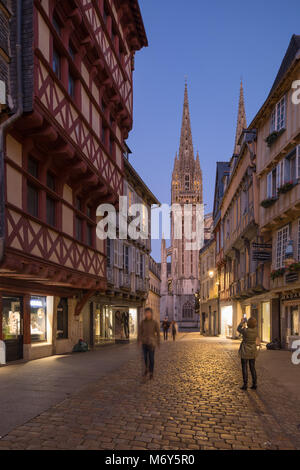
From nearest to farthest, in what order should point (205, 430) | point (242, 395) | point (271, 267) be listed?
point (205, 430) → point (242, 395) → point (271, 267)

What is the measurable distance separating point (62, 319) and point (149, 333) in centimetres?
785

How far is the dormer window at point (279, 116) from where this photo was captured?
17.9 metres

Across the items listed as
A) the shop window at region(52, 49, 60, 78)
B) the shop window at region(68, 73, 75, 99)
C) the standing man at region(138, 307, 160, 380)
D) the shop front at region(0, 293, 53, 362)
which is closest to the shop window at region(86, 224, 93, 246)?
the shop front at region(0, 293, 53, 362)

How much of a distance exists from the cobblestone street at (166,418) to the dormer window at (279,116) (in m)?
12.2

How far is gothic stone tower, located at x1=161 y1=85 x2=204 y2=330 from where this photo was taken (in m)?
96.9

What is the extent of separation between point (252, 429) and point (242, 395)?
94.7 inches

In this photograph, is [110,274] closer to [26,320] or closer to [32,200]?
[26,320]

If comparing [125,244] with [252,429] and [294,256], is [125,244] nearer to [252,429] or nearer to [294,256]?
[294,256]

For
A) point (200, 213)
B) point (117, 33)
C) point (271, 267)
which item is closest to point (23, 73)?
point (117, 33)

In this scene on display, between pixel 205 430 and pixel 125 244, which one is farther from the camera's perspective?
pixel 125 244

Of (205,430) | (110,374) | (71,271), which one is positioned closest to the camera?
(205,430)

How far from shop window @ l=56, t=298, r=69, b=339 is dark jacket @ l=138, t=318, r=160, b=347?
7.23 meters

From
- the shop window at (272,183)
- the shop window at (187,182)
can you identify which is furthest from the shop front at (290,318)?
the shop window at (187,182)

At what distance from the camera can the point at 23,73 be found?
32.8 feet
